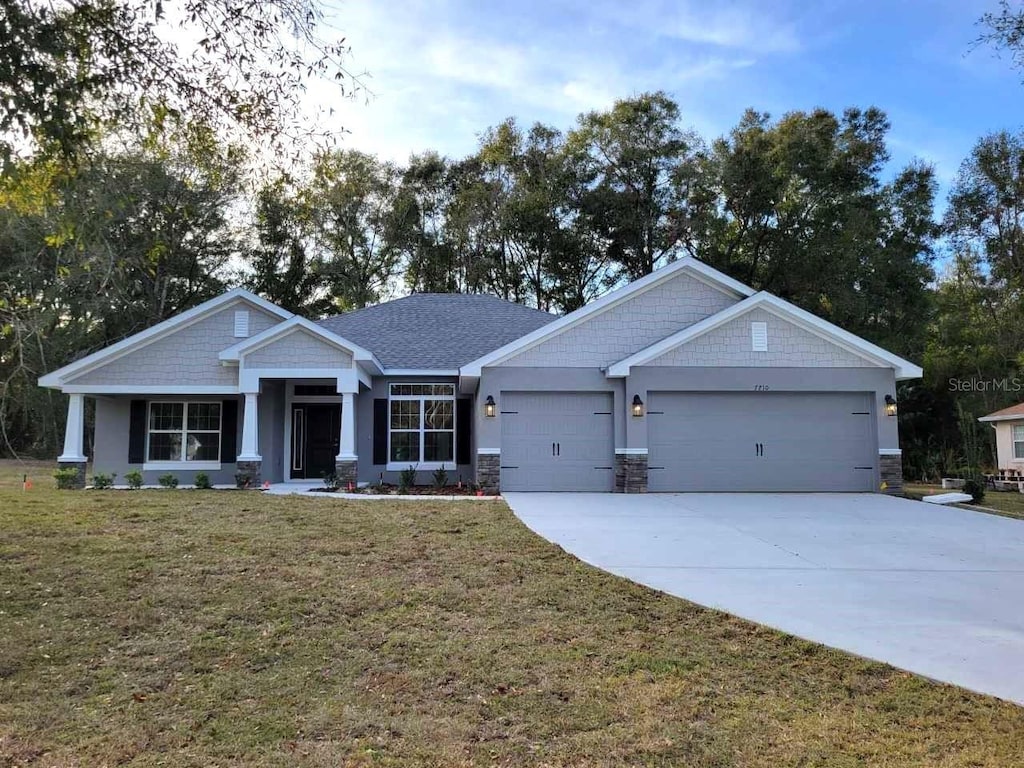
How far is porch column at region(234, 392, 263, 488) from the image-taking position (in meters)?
14.1

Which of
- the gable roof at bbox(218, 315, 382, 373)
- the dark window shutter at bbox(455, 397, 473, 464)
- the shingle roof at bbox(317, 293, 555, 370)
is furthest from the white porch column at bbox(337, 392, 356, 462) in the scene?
the dark window shutter at bbox(455, 397, 473, 464)

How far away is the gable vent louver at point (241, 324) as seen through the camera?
15.4 metres

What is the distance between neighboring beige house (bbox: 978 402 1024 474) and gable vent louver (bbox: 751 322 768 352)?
10959 millimetres

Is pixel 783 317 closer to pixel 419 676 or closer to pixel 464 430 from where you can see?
pixel 464 430

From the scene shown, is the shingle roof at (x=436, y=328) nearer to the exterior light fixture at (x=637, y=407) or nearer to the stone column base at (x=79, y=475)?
the exterior light fixture at (x=637, y=407)

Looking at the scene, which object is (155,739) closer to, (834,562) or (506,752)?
(506,752)

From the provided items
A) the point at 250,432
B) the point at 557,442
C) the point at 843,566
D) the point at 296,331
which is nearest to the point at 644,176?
the point at 557,442

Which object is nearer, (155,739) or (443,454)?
(155,739)

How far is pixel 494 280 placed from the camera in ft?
101

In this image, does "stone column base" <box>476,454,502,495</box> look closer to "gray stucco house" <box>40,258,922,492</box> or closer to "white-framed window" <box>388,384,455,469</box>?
"gray stucco house" <box>40,258,922,492</box>

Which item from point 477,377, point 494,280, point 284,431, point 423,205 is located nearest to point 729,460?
point 477,377

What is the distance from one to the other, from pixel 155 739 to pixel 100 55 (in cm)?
527

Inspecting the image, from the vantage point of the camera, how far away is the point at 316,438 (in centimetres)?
1616

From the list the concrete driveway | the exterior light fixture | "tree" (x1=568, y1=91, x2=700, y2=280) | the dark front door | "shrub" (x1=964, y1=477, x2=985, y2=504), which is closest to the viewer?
the concrete driveway
